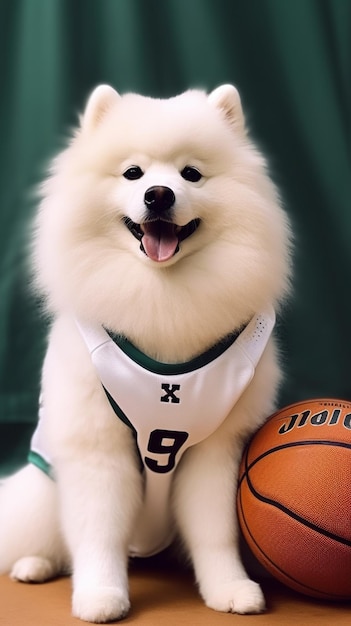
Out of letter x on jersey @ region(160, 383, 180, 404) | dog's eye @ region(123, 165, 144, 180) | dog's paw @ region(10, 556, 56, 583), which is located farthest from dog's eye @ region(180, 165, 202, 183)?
dog's paw @ region(10, 556, 56, 583)

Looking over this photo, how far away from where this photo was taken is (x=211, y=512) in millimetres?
1991

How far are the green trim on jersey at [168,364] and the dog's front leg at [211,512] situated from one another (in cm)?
20

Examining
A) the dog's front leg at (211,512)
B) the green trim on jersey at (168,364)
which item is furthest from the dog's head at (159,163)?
the dog's front leg at (211,512)

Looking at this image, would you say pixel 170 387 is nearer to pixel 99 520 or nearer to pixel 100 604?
pixel 99 520

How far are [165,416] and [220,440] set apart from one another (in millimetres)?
190

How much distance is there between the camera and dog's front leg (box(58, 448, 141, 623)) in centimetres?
185

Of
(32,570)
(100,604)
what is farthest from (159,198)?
(32,570)

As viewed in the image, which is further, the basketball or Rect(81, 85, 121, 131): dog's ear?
Answer: Rect(81, 85, 121, 131): dog's ear

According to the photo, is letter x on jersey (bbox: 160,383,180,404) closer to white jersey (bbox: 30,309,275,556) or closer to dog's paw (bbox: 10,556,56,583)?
white jersey (bbox: 30,309,275,556)

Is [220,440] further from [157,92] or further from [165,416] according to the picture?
[157,92]

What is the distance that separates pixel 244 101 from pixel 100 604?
1.87m

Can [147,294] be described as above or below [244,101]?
below

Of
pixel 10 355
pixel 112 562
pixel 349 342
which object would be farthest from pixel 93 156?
pixel 349 342

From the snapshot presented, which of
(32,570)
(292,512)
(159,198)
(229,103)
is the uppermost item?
→ (229,103)
